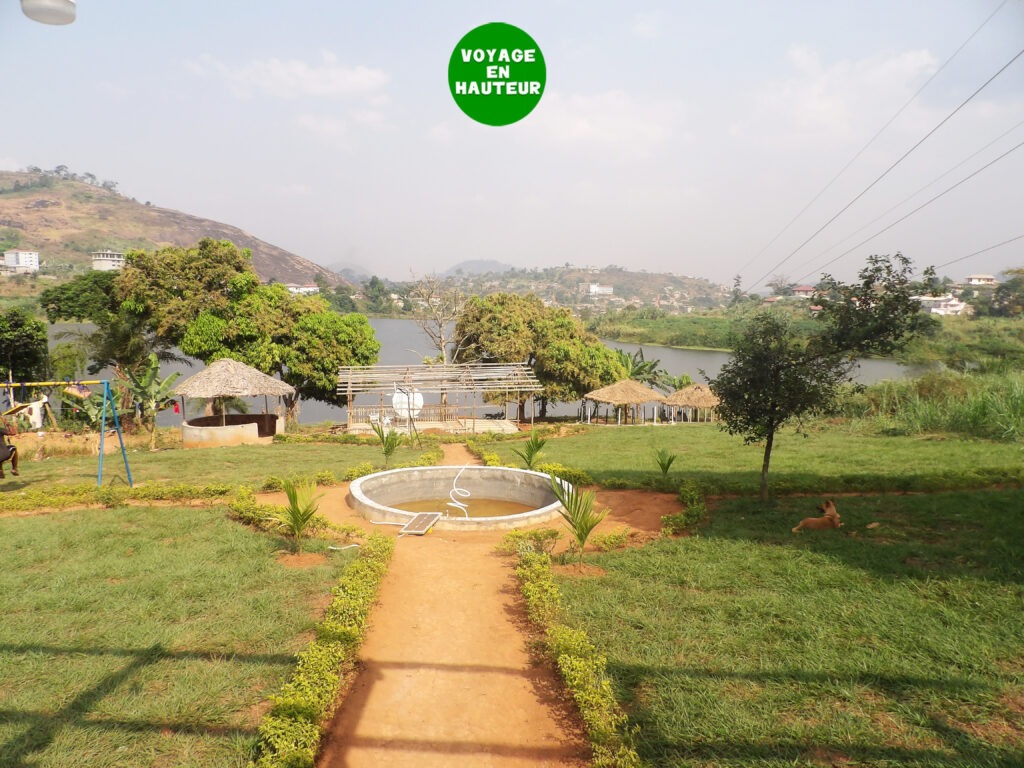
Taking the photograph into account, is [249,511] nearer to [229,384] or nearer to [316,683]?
[316,683]

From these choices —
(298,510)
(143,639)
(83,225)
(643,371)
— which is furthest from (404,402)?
(83,225)

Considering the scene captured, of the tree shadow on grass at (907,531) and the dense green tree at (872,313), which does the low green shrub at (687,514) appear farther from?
the dense green tree at (872,313)

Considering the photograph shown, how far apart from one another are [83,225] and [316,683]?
640 feet

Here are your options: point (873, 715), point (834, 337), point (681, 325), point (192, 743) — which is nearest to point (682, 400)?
point (834, 337)

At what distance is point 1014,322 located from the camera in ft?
140

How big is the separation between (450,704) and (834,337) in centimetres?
779

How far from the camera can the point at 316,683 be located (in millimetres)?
4414

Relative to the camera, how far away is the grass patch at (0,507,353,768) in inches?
154

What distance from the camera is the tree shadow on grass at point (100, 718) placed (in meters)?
3.80

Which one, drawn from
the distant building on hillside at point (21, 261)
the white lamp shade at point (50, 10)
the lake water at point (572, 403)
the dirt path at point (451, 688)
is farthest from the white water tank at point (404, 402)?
the distant building on hillside at point (21, 261)

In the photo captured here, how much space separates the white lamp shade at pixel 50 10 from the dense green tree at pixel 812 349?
9156 millimetres

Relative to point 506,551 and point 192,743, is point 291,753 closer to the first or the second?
point 192,743

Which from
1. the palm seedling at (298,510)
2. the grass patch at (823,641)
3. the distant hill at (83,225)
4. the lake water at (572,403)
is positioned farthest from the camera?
the distant hill at (83,225)

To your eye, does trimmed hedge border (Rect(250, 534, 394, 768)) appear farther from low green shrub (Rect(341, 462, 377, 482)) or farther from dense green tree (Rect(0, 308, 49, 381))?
dense green tree (Rect(0, 308, 49, 381))
